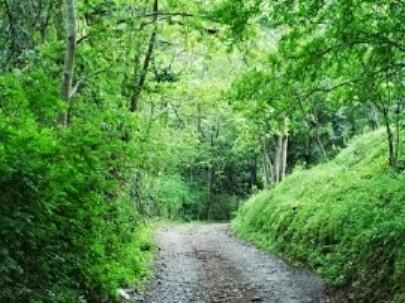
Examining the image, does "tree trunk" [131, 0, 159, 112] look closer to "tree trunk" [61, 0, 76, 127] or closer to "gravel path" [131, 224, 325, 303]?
"gravel path" [131, 224, 325, 303]

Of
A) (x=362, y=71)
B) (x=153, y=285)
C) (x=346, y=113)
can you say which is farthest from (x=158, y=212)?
(x=362, y=71)

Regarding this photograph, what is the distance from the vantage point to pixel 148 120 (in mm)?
18453

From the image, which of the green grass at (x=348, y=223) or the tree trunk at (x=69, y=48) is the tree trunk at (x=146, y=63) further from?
the green grass at (x=348, y=223)

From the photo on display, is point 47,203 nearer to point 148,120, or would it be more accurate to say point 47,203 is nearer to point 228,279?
point 228,279

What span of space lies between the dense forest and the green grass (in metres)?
0.05

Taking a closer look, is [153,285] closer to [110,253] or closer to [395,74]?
[110,253]

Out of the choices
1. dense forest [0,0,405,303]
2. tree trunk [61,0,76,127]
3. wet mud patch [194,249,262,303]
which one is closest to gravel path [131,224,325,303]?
wet mud patch [194,249,262,303]

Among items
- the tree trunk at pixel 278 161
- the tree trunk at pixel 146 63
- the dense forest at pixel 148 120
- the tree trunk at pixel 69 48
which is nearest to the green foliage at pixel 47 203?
the dense forest at pixel 148 120

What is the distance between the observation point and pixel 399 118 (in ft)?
49.9

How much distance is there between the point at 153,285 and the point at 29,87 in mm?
6098

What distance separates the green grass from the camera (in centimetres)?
978

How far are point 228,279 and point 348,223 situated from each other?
3.04m

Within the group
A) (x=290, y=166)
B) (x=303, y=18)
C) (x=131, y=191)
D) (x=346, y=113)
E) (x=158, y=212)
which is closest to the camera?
(x=303, y=18)

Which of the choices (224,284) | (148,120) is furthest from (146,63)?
(224,284)
